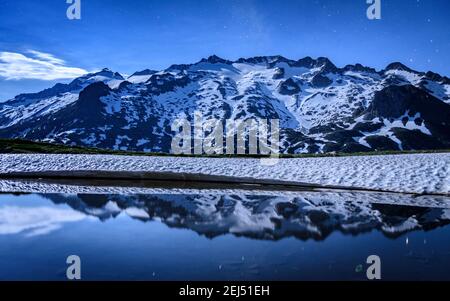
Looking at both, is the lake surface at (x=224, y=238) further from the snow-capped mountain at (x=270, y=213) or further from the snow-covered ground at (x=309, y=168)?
the snow-covered ground at (x=309, y=168)

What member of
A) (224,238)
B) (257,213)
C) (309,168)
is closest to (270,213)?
(257,213)

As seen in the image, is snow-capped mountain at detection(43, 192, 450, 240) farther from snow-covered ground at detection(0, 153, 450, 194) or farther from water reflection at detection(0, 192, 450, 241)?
snow-covered ground at detection(0, 153, 450, 194)

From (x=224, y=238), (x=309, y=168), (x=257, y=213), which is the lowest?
(x=224, y=238)

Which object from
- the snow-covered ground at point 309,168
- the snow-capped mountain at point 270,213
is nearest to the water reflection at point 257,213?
the snow-capped mountain at point 270,213

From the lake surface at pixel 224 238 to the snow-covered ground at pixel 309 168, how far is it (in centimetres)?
362

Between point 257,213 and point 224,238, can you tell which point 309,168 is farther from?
point 224,238

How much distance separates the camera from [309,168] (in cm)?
2711

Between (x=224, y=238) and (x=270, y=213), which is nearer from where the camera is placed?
(x=224, y=238)

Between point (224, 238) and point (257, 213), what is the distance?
12.8ft

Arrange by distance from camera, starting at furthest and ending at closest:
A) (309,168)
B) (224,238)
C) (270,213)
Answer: (309,168) < (270,213) < (224,238)

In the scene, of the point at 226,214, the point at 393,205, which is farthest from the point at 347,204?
the point at 226,214
